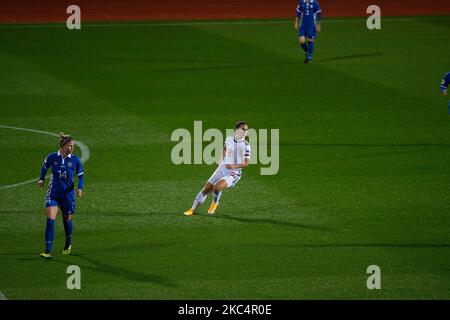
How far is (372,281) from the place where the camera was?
1366 centimetres

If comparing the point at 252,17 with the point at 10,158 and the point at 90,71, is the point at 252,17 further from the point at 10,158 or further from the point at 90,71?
the point at 10,158

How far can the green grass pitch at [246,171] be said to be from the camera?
1420cm

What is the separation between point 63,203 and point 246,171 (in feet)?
20.3

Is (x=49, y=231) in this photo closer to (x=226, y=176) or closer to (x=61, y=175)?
(x=61, y=175)

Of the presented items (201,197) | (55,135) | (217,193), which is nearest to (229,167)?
(217,193)

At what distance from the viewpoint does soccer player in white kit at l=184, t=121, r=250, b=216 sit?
17.1m

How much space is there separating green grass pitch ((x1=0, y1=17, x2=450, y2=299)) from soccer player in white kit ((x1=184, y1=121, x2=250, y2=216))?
0.32 m

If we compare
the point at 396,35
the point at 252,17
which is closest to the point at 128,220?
the point at 396,35

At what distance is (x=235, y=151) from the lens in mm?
17281

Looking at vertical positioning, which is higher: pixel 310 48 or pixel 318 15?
pixel 318 15

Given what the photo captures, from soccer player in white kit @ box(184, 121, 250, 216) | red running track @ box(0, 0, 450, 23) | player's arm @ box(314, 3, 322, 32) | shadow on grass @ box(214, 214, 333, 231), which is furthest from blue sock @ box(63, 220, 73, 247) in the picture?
red running track @ box(0, 0, 450, 23)

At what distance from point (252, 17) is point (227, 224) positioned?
82.6 ft

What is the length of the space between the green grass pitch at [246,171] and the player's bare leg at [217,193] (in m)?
0.23

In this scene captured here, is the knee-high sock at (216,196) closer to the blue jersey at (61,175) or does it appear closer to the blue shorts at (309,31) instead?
the blue jersey at (61,175)
